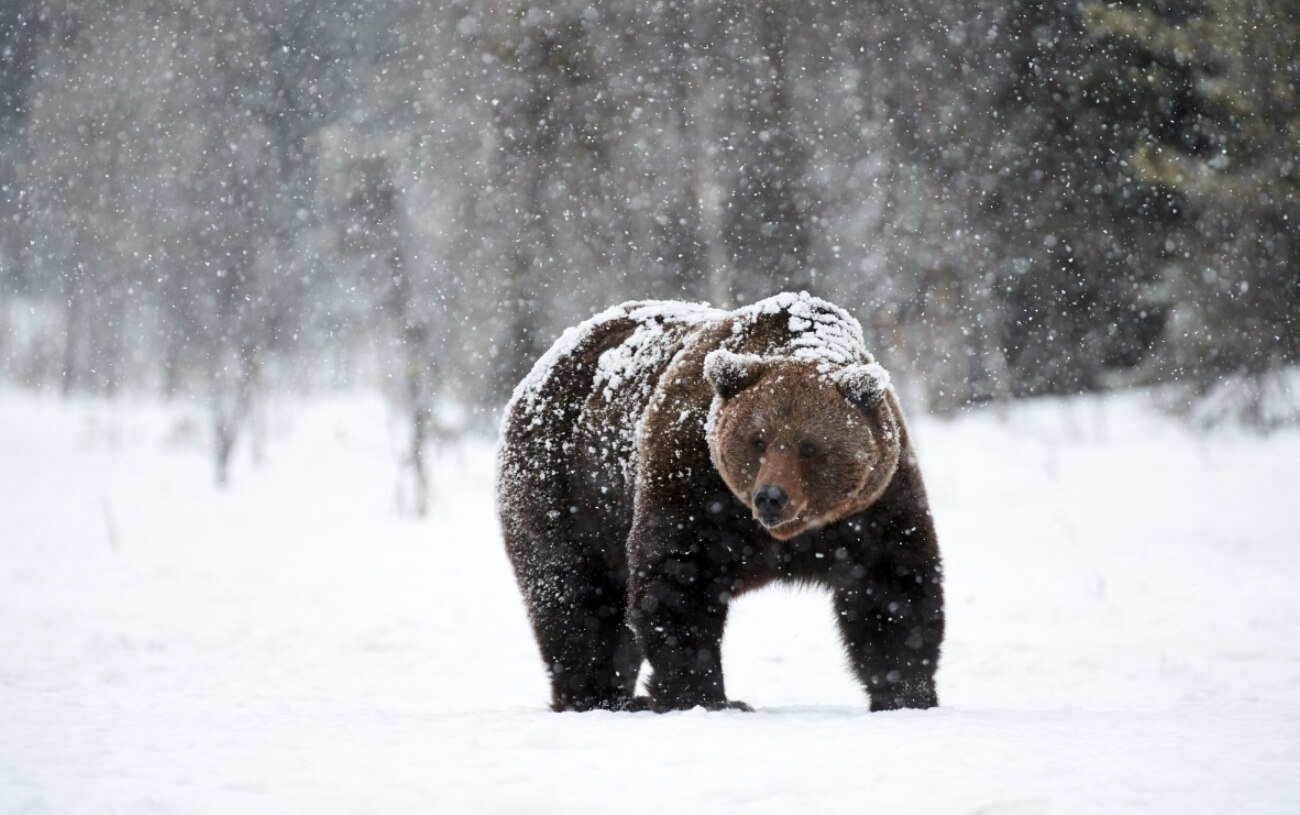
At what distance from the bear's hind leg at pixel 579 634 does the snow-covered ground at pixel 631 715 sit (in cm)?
35

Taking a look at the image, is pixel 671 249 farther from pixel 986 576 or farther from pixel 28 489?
pixel 28 489

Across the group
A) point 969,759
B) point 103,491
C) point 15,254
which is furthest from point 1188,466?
point 15,254

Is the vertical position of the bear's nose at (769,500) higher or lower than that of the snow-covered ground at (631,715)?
higher

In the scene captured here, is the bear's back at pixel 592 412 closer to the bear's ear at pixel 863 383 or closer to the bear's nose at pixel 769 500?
the bear's ear at pixel 863 383

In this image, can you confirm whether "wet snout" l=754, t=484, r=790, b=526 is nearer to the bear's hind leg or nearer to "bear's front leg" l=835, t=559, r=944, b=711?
"bear's front leg" l=835, t=559, r=944, b=711

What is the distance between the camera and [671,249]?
12539 millimetres

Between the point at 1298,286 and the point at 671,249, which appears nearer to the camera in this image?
the point at 1298,286

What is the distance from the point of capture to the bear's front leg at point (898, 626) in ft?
13.7

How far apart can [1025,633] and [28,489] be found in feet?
53.4

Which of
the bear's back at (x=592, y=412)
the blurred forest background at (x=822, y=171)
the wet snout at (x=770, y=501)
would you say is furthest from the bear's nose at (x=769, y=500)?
the blurred forest background at (x=822, y=171)

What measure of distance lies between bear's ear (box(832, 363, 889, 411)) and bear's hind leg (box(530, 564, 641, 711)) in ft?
5.04

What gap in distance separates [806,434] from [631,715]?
1.23m

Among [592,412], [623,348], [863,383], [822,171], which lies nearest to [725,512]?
[863,383]

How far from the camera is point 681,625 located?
162 inches
